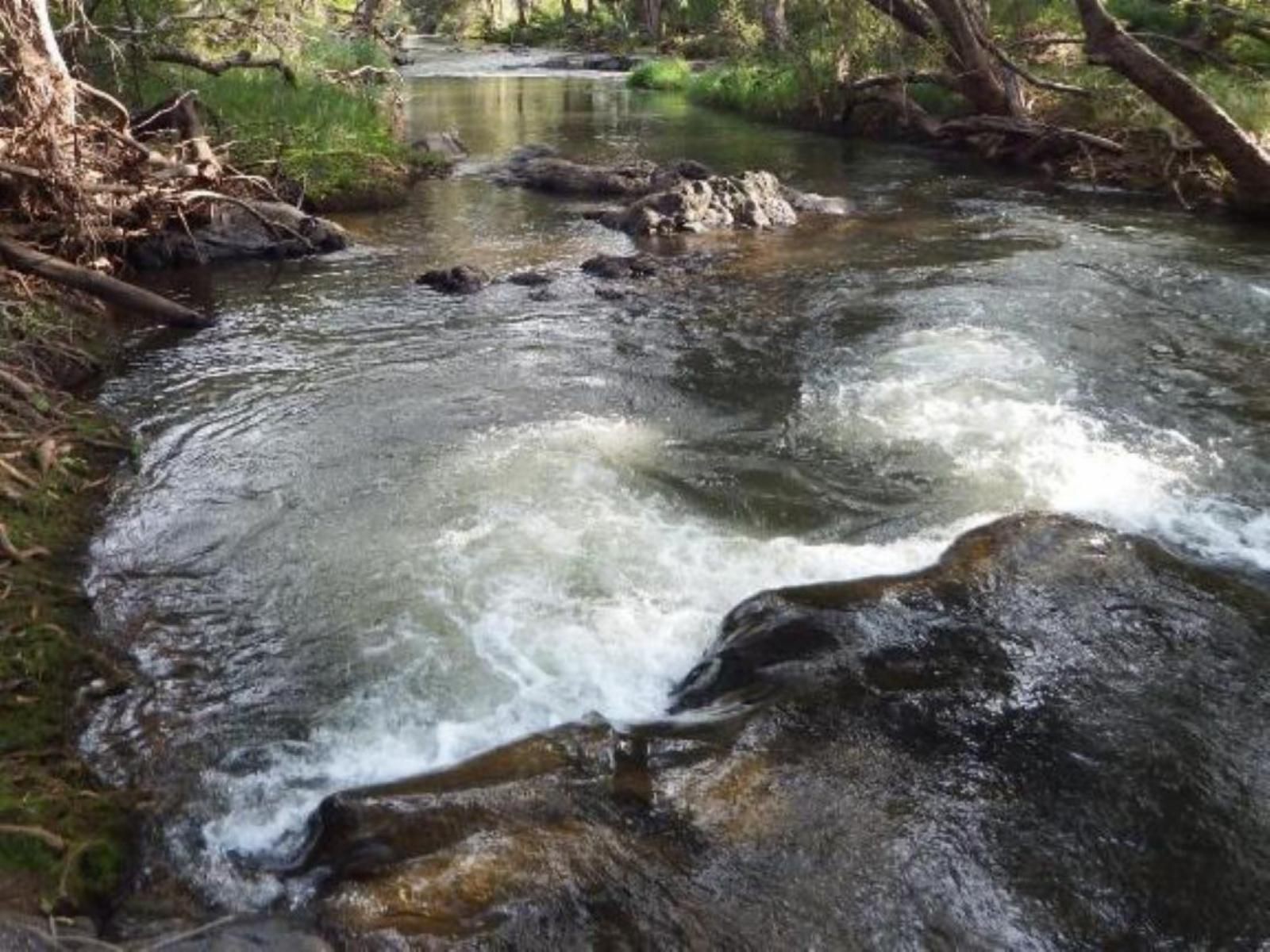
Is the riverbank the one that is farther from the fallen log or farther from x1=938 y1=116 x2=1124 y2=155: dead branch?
the fallen log

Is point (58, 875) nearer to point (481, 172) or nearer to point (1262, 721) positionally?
point (1262, 721)

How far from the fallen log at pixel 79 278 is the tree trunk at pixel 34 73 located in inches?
46.6

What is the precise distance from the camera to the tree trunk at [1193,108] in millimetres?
16016

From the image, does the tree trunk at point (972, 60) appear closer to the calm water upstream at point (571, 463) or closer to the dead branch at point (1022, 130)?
the dead branch at point (1022, 130)

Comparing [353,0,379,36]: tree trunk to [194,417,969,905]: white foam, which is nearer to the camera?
[194,417,969,905]: white foam

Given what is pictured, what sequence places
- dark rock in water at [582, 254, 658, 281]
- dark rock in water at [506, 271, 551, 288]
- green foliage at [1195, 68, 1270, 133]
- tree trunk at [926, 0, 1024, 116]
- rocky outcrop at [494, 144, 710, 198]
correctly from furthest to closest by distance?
tree trunk at [926, 0, 1024, 116] < rocky outcrop at [494, 144, 710, 198] < green foliage at [1195, 68, 1270, 133] < dark rock in water at [582, 254, 658, 281] < dark rock in water at [506, 271, 551, 288]

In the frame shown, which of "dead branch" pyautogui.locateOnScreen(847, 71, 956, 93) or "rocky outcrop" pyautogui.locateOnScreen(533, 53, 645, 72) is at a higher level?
"dead branch" pyautogui.locateOnScreen(847, 71, 956, 93)

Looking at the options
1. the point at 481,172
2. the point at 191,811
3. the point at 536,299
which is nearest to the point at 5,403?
the point at 191,811

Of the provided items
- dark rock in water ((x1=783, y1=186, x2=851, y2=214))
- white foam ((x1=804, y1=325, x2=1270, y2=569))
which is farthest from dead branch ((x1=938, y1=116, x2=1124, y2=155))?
white foam ((x1=804, y1=325, x2=1270, y2=569))

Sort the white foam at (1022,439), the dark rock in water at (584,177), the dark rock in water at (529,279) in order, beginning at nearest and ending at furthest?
the white foam at (1022,439) < the dark rock in water at (529,279) < the dark rock in water at (584,177)

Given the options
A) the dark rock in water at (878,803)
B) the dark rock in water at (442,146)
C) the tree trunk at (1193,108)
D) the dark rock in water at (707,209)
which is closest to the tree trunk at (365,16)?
the dark rock in water at (442,146)

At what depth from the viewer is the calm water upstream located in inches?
225

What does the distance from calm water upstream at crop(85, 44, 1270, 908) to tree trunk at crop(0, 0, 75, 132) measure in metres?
2.42

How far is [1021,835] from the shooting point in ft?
14.8
